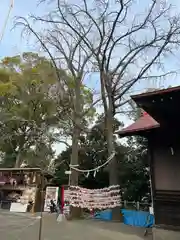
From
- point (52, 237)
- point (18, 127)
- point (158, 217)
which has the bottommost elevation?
point (52, 237)

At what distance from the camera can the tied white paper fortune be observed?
8477 millimetres

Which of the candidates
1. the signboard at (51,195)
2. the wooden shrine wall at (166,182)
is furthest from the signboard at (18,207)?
the wooden shrine wall at (166,182)

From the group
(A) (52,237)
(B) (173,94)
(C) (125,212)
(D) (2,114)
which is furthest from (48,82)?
(B) (173,94)

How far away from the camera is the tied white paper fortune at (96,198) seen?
8.48 meters

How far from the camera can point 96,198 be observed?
8.62 metres

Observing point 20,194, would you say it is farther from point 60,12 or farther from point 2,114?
point 60,12

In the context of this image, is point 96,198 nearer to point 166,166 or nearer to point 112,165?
point 112,165

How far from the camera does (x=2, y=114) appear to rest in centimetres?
2062

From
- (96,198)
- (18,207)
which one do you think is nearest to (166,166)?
(96,198)

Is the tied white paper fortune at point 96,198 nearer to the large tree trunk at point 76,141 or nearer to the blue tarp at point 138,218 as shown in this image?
the blue tarp at point 138,218

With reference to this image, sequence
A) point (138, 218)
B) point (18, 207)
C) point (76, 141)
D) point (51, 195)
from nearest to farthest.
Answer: point (138, 218), point (76, 141), point (18, 207), point (51, 195)

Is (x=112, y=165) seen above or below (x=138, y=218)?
above

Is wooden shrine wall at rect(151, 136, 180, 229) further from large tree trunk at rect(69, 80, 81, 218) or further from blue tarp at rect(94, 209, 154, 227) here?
large tree trunk at rect(69, 80, 81, 218)

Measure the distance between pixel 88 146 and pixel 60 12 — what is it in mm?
12599
